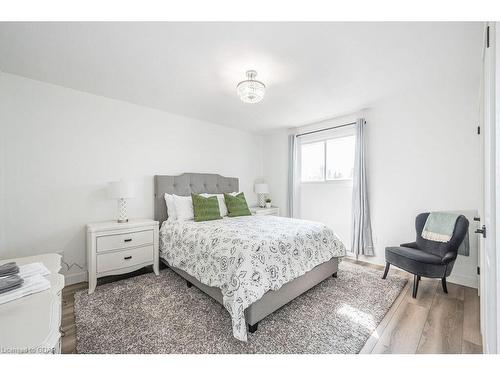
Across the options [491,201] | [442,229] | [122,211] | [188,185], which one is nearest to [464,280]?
[442,229]

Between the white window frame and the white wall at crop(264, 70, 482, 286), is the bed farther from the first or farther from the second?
the white window frame

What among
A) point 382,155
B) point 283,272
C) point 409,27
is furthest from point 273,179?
point 409,27

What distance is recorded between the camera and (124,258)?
92.6 inches

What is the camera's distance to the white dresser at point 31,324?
2.19 ft

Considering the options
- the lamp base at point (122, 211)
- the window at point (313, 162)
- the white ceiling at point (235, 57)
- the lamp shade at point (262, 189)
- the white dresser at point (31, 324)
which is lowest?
the white dresser at point (31, 324)

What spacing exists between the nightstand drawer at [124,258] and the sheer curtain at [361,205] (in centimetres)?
305

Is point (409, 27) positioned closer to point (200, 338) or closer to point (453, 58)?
point (453, 58)

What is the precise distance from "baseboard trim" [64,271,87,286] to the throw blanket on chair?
423cm

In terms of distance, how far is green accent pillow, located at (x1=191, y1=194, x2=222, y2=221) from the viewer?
280cm

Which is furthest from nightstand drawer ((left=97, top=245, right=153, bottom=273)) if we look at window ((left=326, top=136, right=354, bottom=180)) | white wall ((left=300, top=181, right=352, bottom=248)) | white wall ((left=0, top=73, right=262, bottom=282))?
window ((left=326, top=136, right=354, bottom=180))

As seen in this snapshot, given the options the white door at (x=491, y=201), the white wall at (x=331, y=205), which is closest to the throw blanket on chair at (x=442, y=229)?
the white wall at (x=331, y=205)

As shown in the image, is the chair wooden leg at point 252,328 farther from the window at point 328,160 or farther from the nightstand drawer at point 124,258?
the window at point 328,160

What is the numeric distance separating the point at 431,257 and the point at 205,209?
2.71 m

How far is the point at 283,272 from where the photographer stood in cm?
176
